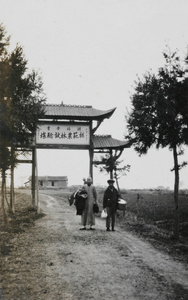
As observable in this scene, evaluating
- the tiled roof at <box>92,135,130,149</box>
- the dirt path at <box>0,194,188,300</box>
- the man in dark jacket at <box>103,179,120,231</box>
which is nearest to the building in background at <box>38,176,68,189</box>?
the tiled roof at <box>92,135,130,149</box>

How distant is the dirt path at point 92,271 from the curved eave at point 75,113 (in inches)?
463

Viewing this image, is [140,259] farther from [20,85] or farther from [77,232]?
[20,85]

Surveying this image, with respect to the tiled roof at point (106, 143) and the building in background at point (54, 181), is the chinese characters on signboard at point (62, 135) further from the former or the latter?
the building in background at point (54, 181)

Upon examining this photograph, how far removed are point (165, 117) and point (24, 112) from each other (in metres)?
6.58

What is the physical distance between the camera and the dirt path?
5012 mm

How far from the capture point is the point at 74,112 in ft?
69.9

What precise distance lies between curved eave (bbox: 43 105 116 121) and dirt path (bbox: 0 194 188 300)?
11750mm

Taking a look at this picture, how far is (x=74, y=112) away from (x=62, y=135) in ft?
5.96

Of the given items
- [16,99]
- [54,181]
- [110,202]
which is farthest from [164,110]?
[54,181]

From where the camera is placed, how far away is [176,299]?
4785mm

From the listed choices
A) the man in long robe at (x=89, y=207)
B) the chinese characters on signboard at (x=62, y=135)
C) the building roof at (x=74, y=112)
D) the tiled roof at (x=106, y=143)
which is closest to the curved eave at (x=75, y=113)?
the building roof at (x=74, y=112)

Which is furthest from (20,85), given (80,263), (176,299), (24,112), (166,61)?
(176,299)

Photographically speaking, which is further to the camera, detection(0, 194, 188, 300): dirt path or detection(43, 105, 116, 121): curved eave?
detection(43, 105, 116, 121): curved eave

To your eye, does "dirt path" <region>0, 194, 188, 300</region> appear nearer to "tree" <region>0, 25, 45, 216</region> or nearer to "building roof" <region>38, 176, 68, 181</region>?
"tree" <region>0, 25, 45, 216</region>
